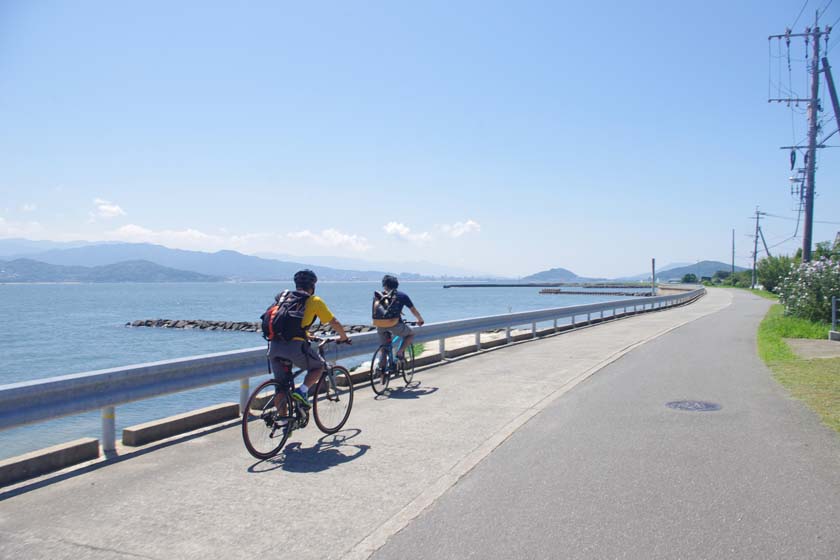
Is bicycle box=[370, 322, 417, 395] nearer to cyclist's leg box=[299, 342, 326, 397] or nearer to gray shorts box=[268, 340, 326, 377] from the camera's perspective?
cyclist's leg box=[299, 342, 326, 397]

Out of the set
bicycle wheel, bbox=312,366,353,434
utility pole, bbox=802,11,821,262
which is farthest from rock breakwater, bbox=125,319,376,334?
bicycle wheel, bbox=312,366,353,434

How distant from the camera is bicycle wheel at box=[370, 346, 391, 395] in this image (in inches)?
386

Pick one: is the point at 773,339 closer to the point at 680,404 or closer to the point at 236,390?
the point at 680,404

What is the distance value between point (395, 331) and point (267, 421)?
4.23 metres

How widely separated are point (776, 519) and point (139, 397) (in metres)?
5.81

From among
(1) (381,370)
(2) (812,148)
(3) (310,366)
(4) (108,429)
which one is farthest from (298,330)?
(2) (812,148)

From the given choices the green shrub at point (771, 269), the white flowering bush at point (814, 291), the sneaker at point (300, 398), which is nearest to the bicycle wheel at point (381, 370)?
the sneaker at point (300, 398)

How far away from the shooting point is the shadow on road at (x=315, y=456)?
592cm

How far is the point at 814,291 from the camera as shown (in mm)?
23422

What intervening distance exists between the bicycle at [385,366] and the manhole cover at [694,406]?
4.01 metres

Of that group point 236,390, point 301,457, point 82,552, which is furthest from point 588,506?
point 236,390

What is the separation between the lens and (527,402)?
912 cm

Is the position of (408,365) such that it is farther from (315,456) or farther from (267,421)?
(267,421)

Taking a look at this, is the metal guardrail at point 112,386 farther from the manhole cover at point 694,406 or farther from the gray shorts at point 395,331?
the manhole cover at point 694,406
